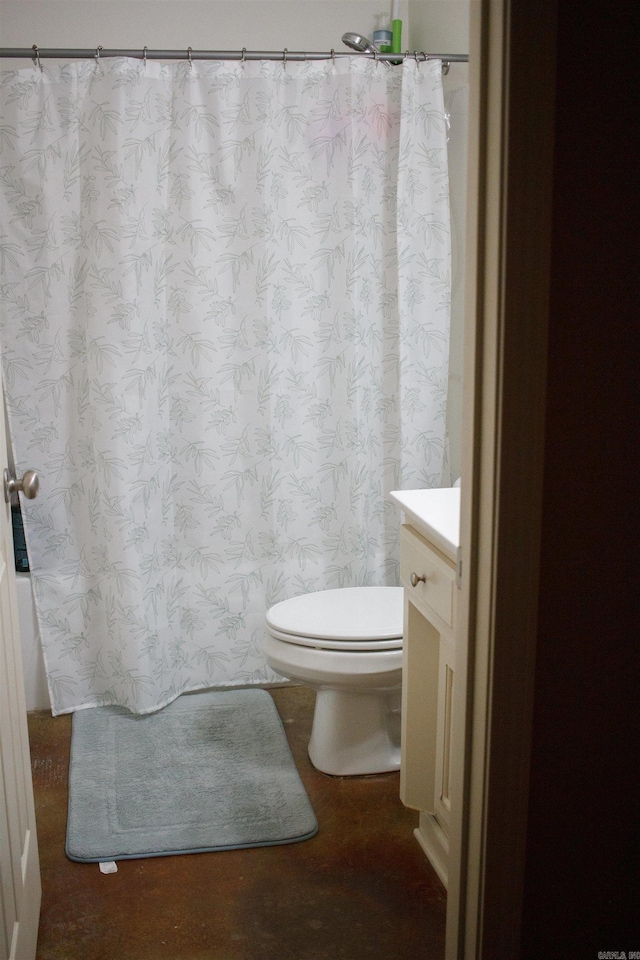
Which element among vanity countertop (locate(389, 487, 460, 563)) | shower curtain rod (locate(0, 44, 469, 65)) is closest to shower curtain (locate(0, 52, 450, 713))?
shower curtain rod (locate(0, 44, 469, 65))

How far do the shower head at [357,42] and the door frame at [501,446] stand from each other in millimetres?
1488

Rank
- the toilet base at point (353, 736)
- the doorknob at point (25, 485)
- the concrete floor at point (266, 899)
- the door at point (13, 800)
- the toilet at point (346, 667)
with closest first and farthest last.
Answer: the door at point (13, 800), the doorknob at point (25, 485), the concrete floor at point (266, 899), the toilet at point (346, 667), the toilet base at point (353, 736)

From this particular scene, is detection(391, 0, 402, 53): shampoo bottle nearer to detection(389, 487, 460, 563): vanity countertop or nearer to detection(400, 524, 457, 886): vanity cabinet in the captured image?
detection(389, 487, 460, 563): vanity countertop

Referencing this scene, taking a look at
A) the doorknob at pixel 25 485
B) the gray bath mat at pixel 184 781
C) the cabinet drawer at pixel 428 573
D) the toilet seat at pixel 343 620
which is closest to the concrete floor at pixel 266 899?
the gray bath mat at pixel 184 781

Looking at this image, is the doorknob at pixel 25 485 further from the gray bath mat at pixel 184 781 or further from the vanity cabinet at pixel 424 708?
the gray bath mat at pixel 184 781

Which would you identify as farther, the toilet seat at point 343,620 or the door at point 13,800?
the toilet seat at point 343,620

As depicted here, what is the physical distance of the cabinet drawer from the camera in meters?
1.59

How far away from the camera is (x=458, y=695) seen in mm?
1117

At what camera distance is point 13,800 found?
149 cm

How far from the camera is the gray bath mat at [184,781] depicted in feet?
6.60

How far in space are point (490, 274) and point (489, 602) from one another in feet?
1.22

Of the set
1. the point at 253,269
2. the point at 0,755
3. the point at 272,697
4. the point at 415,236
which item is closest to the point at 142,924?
the point at 0,755

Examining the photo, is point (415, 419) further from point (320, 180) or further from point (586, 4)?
point (586, 4)

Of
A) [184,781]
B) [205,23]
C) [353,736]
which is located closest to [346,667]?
[353,736]
